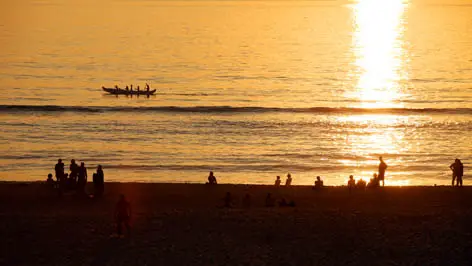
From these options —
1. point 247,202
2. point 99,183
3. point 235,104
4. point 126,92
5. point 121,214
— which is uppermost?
point 126,92

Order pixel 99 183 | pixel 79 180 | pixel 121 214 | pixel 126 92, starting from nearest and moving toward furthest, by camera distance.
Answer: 1. pixel 121 214
2. pixel 99 183
3. pixel 79 180
4. pixel 126 92

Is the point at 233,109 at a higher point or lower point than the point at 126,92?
lower

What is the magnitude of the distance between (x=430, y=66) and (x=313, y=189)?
73200mm

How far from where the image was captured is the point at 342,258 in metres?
19.1

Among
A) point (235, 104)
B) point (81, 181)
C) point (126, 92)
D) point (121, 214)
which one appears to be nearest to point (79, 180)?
point (81, 181)

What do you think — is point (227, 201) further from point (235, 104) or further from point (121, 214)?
point (235, 104)

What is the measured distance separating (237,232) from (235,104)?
47.6 metres

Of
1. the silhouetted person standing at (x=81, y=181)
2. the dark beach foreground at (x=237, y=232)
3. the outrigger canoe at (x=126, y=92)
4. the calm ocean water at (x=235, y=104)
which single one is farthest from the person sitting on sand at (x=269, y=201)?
the outrigger canoe at (x=126, y=92)

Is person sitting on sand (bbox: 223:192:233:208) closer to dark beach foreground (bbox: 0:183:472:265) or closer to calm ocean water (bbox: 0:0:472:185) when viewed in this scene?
dark beach foreground (bbox: 0:183:472:265)

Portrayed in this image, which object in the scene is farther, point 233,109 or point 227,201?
point 233,109

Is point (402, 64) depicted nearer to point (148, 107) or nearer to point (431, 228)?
point (148, 107)

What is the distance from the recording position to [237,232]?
67.5 ft

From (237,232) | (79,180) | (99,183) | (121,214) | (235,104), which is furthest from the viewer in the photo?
(235,104)

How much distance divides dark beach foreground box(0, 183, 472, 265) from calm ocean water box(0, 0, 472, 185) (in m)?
13.6
